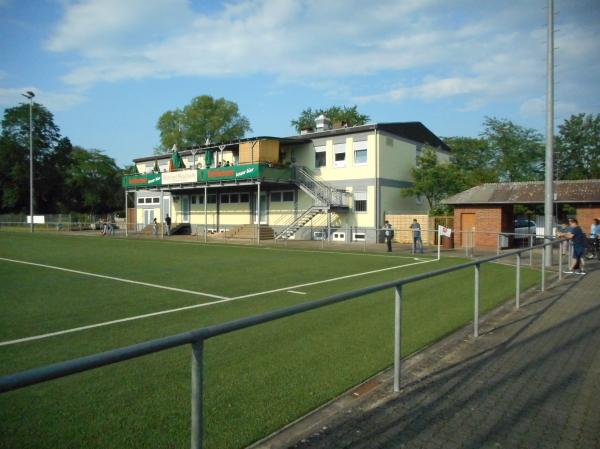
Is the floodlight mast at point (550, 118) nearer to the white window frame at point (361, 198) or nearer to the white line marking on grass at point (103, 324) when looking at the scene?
the white line marking on grass at point (103, 324)

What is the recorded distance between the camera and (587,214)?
75.5 ft

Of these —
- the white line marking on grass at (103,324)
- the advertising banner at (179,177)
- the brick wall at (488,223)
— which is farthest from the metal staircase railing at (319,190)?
the white line marking on grass at (103,324)

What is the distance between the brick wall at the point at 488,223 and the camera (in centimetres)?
2547

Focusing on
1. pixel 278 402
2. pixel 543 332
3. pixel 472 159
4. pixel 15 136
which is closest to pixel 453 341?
pixel 543 332

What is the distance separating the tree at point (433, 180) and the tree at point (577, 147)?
26.2m

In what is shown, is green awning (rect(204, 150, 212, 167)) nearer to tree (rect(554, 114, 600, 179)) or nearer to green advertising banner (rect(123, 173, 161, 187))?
green advertising banner (rect(123, 173, 161, 187))

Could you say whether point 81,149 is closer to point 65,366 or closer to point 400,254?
point 400,254

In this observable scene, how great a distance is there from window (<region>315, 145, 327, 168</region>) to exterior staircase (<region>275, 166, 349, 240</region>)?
130cm

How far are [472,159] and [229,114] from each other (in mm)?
35815

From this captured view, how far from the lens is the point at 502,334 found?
6574mm

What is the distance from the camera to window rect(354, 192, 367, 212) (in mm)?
31031

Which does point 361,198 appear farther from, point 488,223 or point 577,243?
point 577,243

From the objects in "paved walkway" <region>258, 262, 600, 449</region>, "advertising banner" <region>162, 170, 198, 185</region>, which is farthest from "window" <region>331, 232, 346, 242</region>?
"paved walkway" <region>258, 262, 600, 449</region>

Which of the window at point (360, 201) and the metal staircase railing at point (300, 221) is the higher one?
the window at point (360, 201)
